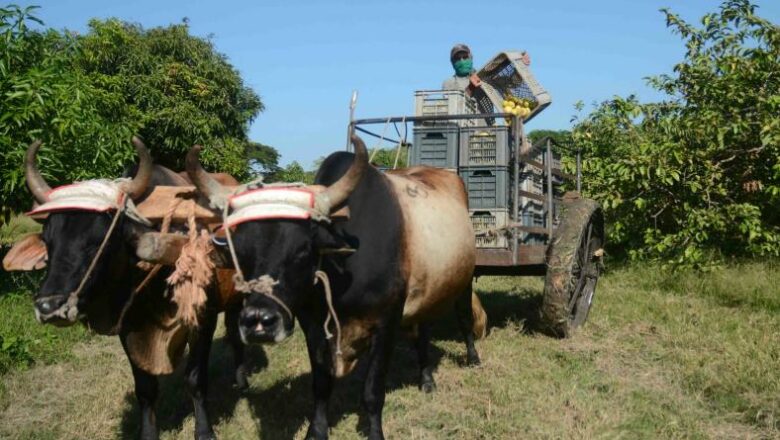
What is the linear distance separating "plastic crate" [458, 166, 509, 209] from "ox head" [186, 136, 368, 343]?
2.99 meters

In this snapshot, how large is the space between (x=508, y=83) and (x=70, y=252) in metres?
6.59

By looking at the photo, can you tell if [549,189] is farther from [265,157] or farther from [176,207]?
[265,157]

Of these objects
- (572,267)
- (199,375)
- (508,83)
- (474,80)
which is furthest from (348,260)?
(508,83)

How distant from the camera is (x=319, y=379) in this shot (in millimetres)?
4039

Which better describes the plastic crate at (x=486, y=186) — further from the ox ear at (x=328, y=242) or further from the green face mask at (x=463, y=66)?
the ox ear at (x=328, y=242)

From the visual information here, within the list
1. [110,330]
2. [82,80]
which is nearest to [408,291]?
[110,330]

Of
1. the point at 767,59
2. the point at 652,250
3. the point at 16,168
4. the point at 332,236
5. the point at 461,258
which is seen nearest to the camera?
the point at 332,236

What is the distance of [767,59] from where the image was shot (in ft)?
25.9

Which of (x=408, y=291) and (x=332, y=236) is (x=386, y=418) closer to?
(x=408, y=291)

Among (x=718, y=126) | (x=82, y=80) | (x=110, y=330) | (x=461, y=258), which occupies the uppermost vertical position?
(x=82, y=80)

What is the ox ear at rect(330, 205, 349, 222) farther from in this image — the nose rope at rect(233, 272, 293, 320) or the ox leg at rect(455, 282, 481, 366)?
the ox leg at rect(455, 282, 481, 366)

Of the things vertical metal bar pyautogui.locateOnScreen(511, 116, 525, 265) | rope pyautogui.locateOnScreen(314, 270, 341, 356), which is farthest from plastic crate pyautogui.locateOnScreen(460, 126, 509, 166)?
rope pyautogui.locateOnScreen(314, 270, 341, 356)

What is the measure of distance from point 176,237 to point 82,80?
5855 mm

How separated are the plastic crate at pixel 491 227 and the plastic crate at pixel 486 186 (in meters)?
0.06
